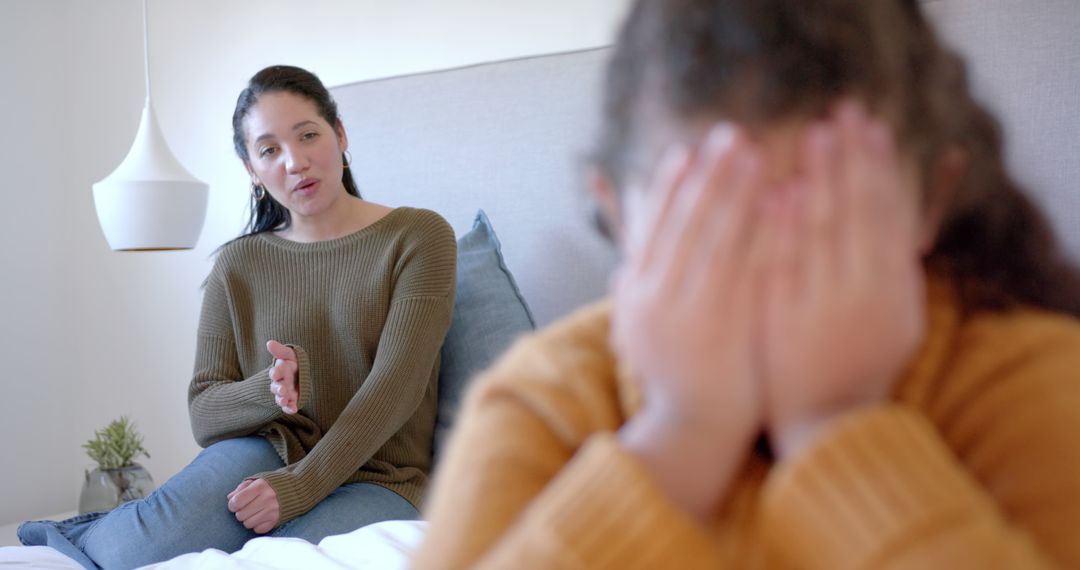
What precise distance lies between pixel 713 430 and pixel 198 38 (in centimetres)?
267

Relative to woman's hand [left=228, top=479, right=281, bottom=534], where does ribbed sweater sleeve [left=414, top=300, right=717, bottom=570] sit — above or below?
above

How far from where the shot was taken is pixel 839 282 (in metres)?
0.46

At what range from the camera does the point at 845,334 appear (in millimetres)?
464

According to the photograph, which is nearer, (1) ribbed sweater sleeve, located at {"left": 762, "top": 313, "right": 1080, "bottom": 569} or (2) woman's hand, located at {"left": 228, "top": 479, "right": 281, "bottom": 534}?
(1) ribbed sweater sleeve, located at {"left": 762, "top": 313, "right": 1080, "bottom": 569}

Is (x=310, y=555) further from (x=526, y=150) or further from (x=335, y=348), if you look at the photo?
(x=526, y=150)

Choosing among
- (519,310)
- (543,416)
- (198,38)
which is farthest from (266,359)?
(543,416)

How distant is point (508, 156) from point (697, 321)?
1575mm

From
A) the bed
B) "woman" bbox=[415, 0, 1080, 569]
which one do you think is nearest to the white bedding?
the bed

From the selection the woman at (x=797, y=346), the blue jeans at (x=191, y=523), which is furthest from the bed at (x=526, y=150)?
the woman at (x=797, y=346)

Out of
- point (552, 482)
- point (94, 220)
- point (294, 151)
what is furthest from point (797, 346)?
point (94, 220)

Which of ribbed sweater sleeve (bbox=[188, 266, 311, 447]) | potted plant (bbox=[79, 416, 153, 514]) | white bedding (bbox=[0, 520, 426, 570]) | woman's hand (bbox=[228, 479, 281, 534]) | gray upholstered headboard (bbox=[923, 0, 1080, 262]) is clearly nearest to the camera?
white bedding (bbox=[0, 520, 426, 570])

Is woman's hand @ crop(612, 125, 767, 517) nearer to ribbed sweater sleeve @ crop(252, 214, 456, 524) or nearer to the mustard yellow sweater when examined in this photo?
the mustard yellow sweater

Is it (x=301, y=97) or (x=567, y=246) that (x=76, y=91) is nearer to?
(x=301, y=97)

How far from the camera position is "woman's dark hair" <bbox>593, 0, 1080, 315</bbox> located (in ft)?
1.51
